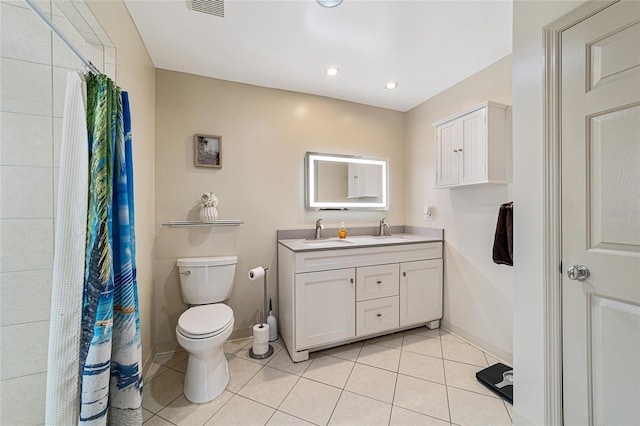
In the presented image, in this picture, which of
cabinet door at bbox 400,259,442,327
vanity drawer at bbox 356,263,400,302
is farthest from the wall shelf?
cabinet door at bbox 400,259,442,327

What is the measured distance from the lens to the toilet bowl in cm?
159

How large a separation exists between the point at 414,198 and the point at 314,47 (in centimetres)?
192

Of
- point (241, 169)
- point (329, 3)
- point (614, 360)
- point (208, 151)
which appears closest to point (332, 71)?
point (329, 3)

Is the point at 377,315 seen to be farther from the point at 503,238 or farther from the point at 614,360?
the point at 614,360

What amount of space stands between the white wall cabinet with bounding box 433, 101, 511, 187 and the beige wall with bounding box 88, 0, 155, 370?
2469 mm

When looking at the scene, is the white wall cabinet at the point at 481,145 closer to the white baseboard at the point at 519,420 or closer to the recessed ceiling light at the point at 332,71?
the recessed ceiling light at the point at 332,71

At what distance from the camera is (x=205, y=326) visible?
165 cm

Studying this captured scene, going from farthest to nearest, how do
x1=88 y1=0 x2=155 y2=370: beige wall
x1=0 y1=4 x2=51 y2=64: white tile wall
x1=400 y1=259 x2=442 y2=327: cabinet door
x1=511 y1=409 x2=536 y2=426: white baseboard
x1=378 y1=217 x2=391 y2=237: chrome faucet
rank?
x1=378 y1=217 x2=391 y2=237: chrome faucet
x1=400 y1=259 x2=442 y2=327: cabinet door
x1=88 y1=0 x2=155 y2=370: beige wall
x1=511 y1=409 x2=536 y2=426: white baseboard
x1=0 y1=4 x2=51 y2=64: white tile wall

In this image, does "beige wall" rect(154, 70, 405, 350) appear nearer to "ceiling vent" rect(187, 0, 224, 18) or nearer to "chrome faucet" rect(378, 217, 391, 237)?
"chrome faucet" rect(378, 217, 391, 237)

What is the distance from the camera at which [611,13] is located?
3.59 ft

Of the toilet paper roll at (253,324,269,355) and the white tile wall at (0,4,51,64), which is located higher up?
the white tile wall at (0,4,51,64)

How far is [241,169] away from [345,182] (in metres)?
1.12

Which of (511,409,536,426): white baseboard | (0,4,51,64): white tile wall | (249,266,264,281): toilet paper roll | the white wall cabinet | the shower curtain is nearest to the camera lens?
the shower curtain

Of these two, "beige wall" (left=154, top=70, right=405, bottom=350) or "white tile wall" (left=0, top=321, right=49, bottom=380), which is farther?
"beige wall" (left=154, top=70, right=405, bottom=350)
